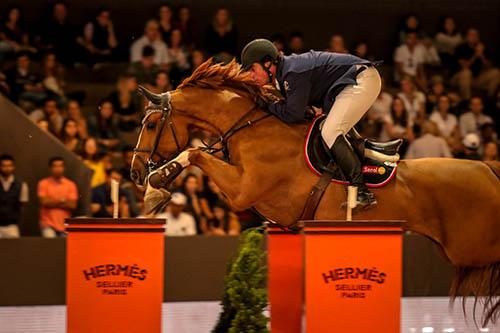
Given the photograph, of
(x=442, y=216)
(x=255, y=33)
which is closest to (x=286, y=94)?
(x=442, y=216)

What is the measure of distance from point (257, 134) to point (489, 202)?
183cm

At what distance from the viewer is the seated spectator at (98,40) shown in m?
13.2

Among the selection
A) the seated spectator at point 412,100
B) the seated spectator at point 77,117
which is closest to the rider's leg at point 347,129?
the seated spectator at point 77,117

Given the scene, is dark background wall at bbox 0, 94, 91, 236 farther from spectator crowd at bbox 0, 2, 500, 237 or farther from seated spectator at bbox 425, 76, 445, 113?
seated spectator at bbox 425, 76, 445, 113

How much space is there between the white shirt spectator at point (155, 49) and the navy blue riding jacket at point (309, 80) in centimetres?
569

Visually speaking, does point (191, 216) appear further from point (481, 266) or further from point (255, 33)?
point (255, 33)

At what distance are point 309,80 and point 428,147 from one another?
18.1 feet

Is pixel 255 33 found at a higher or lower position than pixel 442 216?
higher

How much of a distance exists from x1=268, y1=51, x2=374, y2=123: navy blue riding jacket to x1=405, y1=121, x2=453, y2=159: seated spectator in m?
5.10

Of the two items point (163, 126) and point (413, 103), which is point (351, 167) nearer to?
point (163, 126)

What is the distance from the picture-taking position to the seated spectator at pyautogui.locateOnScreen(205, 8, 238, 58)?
13211mm

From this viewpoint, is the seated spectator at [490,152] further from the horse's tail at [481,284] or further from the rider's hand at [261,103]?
the rider's hand at [261,103]

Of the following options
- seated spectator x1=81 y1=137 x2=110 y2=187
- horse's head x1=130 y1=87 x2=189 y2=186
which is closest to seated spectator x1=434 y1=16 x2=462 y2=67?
seated spectator x1=81 y1=137 x2=110 y2=187

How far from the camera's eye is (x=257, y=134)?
7.12 meters
